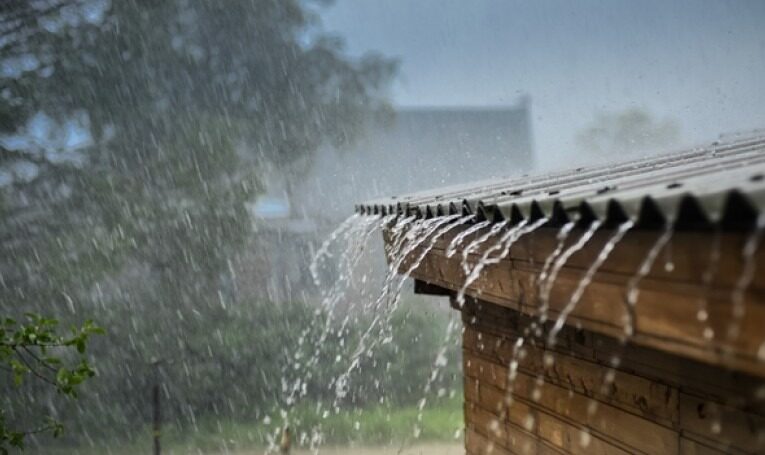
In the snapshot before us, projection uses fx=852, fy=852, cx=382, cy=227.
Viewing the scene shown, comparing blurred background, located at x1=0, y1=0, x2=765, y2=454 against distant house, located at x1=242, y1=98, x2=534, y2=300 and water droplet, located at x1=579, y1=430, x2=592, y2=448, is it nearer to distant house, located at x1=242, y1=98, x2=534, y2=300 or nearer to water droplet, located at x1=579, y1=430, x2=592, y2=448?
distant house, located at x1=242, y1=98, x2=534, y2=300

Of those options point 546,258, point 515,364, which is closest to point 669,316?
point 546,258

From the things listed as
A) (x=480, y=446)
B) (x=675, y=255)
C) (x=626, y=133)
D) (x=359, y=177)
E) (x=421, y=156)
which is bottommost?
(x=480, y=446)

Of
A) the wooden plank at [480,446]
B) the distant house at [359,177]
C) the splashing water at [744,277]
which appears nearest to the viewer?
the splashing water at [744,277]

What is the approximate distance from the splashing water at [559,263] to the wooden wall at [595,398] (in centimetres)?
29

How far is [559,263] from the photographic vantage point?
1.49 m

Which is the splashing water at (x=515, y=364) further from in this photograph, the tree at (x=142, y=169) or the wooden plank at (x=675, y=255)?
the tree at (x=142, y=169)

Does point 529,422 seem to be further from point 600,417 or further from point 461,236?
point 461,236

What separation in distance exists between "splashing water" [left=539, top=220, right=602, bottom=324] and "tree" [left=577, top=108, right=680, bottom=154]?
805 inches

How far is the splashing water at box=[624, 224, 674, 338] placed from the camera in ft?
3.90

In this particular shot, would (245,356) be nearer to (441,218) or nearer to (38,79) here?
(38,79)

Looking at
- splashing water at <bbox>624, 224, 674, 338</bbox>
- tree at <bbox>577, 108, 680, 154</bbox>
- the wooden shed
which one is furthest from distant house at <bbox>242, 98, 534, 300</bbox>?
splashing water at <bbox>624, 224, 674, 338</bbox>

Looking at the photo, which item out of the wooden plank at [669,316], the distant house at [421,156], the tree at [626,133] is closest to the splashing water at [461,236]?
the wooden plank at [669,316]

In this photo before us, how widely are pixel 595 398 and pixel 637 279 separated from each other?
3.13 ft

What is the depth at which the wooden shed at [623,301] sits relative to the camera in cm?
107
